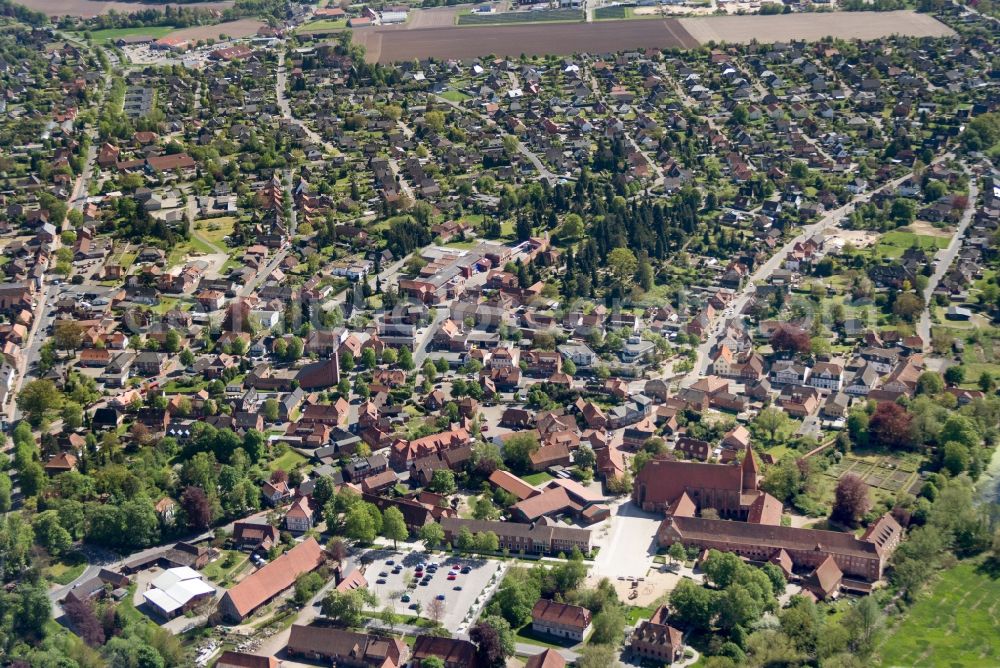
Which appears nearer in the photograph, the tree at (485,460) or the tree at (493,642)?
the tree at (493,642)

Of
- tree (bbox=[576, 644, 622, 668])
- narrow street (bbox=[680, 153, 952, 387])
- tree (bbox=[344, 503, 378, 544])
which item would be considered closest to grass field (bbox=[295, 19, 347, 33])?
narrow street (bbox=[680, 153, 952, 387])

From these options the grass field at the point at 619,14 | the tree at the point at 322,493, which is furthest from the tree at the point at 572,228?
the grass field at the point at 619,14

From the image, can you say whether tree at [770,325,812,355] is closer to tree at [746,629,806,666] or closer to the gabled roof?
tree at [746,629,806,666]

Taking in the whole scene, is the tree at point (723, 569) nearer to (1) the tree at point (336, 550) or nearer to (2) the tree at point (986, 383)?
(1) the tree at point (336, 550)

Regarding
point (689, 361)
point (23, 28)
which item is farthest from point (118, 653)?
point (23, 28)

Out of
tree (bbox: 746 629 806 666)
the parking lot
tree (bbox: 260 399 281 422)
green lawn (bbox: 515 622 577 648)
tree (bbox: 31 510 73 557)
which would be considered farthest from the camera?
tree (bbox: 260 399 281 422)

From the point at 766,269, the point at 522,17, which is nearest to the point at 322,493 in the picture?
the point at 766,269
